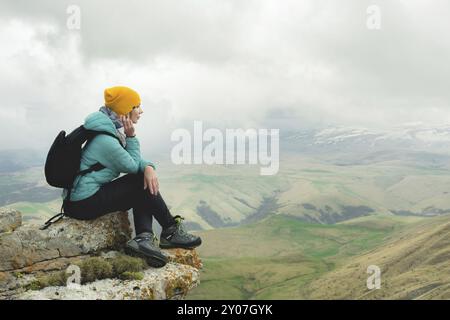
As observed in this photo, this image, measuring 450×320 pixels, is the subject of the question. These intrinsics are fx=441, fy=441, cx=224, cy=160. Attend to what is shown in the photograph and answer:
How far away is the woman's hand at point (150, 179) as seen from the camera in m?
12.5

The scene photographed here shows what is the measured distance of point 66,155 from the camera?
12.2 m

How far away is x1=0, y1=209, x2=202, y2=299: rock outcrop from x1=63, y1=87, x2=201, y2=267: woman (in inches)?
23.3

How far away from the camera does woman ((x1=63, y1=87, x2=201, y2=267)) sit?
12.2 meters

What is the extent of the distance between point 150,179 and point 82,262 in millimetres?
2918

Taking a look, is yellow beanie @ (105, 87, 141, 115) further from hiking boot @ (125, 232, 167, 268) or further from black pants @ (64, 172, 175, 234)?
hiking boot @ (125, 232, 167, 268)

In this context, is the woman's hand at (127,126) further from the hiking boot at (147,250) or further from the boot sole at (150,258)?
the boot sole at (150,258)

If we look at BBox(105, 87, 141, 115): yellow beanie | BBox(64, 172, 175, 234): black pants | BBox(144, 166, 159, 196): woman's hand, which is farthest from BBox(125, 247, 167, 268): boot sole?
BBox(105, 87, 141, 115): yellow beanie

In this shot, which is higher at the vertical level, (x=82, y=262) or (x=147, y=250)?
(x=147, y=250)

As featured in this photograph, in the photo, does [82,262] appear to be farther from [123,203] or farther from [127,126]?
[127,126]

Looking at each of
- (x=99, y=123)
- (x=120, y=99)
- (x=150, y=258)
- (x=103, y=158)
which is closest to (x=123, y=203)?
(x=103, y=158)
